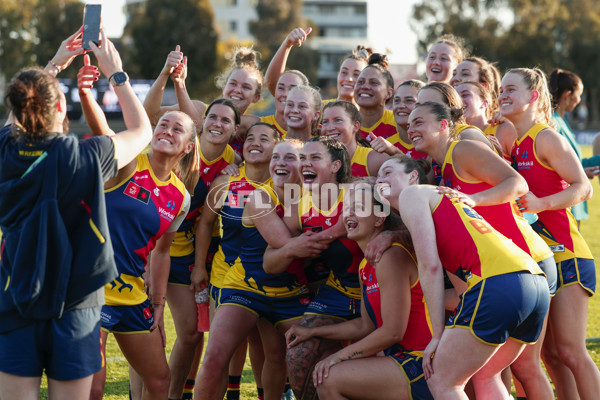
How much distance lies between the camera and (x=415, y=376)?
406cm

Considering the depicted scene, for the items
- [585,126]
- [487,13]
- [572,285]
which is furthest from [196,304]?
[487,13]

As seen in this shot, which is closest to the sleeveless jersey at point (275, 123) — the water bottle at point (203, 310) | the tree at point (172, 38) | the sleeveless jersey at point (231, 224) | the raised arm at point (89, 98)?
the sleeveless jersey at point (231, 224)

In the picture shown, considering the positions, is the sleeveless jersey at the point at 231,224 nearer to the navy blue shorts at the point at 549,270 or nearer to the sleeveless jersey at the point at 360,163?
the sleeveless jersey at the point at 360,163

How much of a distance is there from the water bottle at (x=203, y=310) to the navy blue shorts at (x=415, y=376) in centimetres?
202

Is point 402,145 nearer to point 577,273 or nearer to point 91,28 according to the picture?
point 577,273

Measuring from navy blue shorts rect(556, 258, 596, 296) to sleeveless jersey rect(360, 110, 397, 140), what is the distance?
199 cm

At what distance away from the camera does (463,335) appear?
3.70 meters

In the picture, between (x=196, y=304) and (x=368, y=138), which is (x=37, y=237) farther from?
(x=368, y=138)

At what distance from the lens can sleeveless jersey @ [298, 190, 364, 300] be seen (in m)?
4.82

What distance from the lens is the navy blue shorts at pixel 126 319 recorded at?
14.7ft

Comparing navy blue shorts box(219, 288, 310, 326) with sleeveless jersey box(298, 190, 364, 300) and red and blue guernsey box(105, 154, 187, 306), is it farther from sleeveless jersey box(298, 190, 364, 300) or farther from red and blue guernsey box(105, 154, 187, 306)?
red and blue guernsey box(105, 154, 187, 306)

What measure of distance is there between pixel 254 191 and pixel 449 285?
1.57 meters

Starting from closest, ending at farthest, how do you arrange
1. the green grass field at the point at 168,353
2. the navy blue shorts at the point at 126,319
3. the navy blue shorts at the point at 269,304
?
the navy blue shorts at the point at 126,319 < the navy blue shorts at the point at 269,304 < the green grass field at the point at 168,353

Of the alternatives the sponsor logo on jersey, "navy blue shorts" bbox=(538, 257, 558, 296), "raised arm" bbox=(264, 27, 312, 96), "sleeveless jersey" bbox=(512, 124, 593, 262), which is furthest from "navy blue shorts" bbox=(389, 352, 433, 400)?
"raised arm" bbox=(264, 27, 312, 96)
